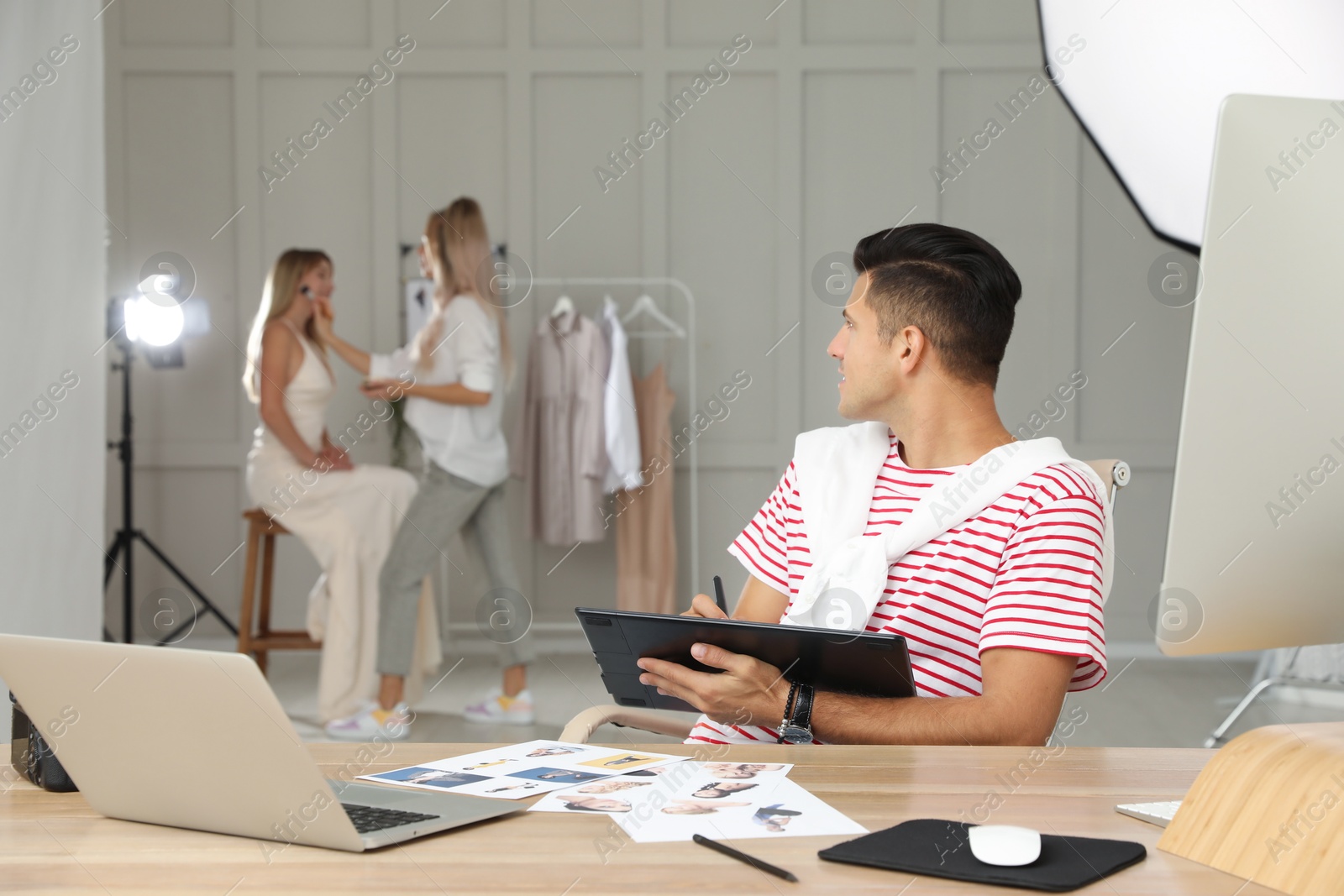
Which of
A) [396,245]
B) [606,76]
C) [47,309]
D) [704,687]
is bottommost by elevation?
[704,687]

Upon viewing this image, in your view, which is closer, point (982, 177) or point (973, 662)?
point (973, 662)

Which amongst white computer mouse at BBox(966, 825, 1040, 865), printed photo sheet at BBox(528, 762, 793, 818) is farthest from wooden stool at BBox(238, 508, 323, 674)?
white computer mouse at BBox(966, 825, 1040, 865)

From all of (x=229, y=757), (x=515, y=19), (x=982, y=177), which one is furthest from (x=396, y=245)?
(x=229, y=757)

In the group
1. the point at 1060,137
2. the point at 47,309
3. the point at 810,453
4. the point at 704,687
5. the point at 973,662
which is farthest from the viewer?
the point at 1060,137

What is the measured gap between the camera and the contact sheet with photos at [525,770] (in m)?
0.96

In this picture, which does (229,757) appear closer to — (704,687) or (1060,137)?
(704,687)

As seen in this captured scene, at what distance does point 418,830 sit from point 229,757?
140 mm

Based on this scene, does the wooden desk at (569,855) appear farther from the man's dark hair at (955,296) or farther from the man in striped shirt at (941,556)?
the man's dark hair at (955,296)

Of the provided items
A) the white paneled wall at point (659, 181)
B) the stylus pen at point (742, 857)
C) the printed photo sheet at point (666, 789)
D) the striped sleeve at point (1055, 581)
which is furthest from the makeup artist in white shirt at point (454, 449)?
the stylus pen at point (742, 857)

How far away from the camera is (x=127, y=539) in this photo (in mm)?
4625

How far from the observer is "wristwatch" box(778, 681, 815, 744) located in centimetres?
133

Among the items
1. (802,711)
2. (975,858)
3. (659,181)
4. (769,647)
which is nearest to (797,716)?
(802,711)

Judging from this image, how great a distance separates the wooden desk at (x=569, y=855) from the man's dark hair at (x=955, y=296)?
27.1 inches

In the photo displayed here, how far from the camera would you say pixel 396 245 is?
503 centimetres
